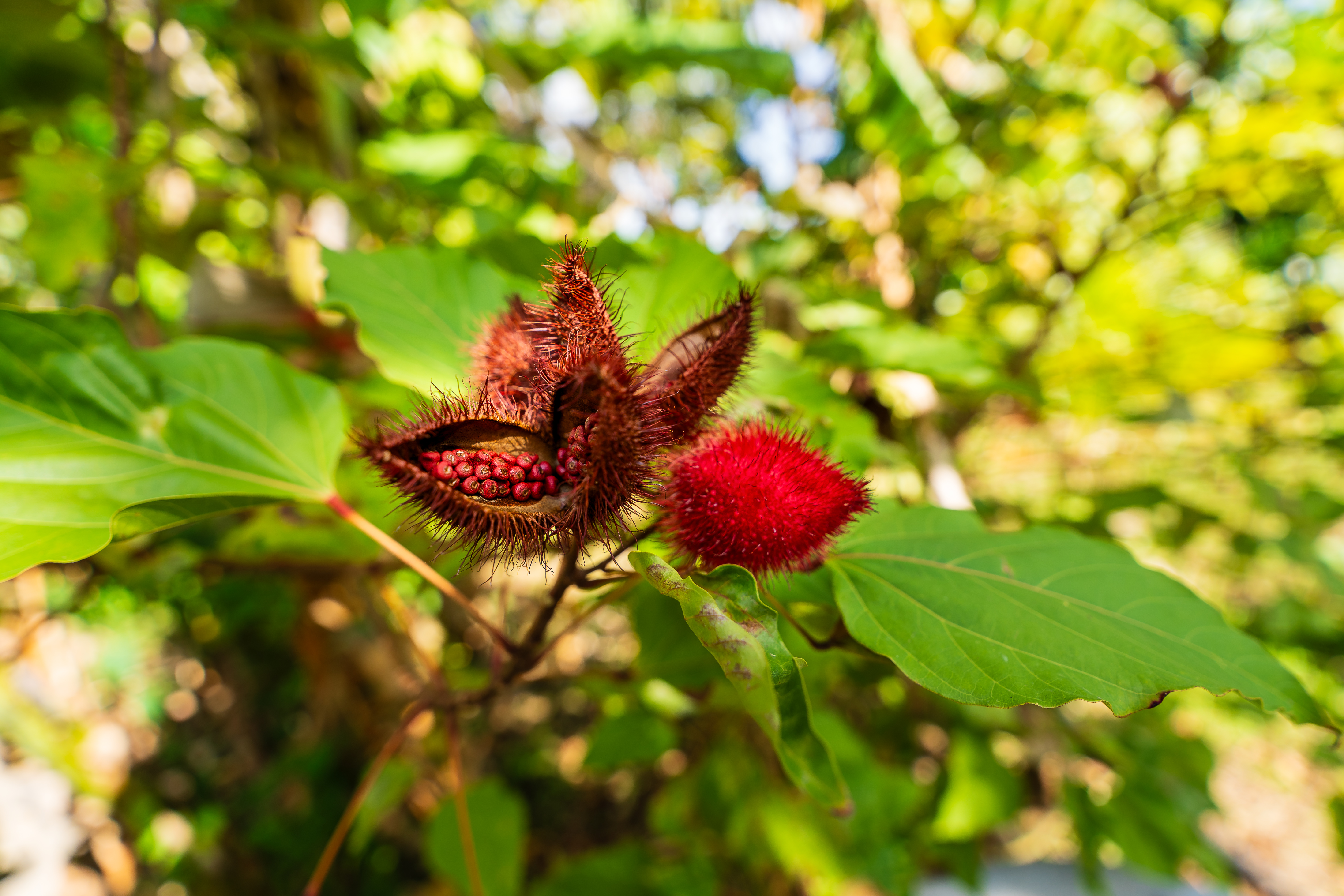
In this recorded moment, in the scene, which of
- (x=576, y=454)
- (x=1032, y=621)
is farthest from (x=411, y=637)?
(x=1032, y=621)

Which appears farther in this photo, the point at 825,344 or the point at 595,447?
the point at 825,344

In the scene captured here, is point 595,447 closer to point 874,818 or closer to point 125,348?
point 125,348

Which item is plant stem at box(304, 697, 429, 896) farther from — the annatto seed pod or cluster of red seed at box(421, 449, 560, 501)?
→ cluster of red seed at box(421, 449, 560, 501)

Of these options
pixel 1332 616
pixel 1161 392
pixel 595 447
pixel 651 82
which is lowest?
pixel 1332 616

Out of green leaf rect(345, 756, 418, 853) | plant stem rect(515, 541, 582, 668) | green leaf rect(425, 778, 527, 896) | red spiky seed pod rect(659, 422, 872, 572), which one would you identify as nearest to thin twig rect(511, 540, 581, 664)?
plant stem rect(515, 541, 582, 668)

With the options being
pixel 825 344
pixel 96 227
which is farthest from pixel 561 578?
pixel 96 227

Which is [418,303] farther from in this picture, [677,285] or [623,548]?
[623,548]
